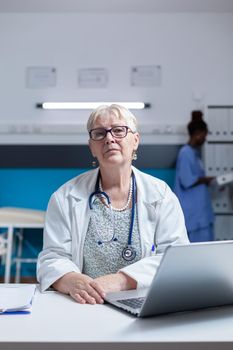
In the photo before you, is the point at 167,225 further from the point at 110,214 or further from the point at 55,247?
the point at 55,247

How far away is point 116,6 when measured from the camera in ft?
14.4

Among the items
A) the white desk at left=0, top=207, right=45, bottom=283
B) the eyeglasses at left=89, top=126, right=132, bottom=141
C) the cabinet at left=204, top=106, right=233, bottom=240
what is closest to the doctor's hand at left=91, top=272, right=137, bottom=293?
the eyeglasses at left=89, top=126, right=132, bottom=141

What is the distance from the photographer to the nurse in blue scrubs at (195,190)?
411 cm

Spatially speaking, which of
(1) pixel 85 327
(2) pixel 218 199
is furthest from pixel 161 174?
(1) pixel 85 327

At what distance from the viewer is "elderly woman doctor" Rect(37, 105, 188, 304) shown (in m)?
1.45

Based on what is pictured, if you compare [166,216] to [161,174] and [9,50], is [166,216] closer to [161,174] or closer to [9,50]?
[161,174]

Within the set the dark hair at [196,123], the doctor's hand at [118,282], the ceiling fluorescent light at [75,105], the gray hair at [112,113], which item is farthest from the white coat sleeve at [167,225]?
the ceiling fluorescent light at [75,105]

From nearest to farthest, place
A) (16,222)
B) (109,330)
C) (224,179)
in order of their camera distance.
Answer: (109,330), (16,222), (224,179)

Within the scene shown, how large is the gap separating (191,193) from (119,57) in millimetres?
1663

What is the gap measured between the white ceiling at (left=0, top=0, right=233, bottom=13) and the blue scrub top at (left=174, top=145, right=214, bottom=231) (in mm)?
1497

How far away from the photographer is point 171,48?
4566 millimetres

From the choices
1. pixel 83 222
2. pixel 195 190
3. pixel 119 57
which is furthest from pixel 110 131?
pixel 119 57

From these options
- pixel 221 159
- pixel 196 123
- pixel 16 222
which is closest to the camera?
pixel 16 222

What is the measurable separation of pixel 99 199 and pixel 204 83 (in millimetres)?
3337
